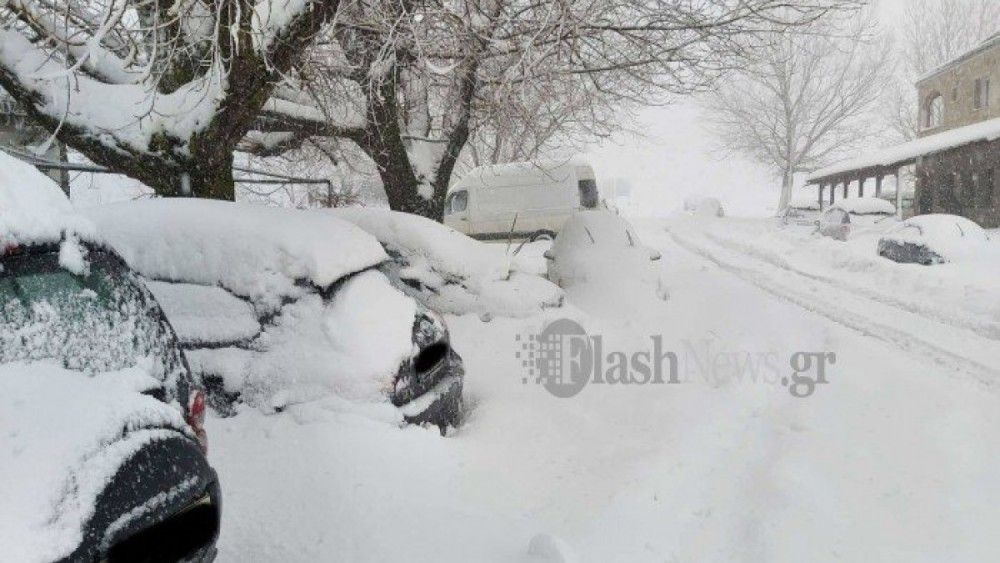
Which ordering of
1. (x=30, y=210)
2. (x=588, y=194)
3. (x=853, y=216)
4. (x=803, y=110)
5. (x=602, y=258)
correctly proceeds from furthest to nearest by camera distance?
(x=803, y=110), (x=853, y=216), (x=588, y=194), (x=602, y=258), (x=30, y=210)

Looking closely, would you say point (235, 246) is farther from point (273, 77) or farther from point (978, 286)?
point (978, 286)

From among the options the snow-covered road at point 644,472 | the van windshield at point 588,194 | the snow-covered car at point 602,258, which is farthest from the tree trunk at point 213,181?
the van windshield at point 588,194

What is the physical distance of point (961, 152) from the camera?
2259cm

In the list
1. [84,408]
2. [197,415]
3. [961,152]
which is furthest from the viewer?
[961,152]

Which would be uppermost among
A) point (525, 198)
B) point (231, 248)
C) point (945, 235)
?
point (525, 198)

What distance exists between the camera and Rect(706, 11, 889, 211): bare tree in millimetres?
36906

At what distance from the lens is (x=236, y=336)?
3832 mm

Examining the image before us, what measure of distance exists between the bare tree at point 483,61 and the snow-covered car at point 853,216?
41.5ft

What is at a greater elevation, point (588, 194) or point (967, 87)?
point (967, 87)

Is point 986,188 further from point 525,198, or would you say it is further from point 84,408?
point 84,408

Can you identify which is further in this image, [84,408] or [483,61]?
[483,61]

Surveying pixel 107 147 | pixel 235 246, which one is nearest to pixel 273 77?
pixel 107 147

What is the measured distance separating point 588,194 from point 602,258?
Result: 25.0 ft

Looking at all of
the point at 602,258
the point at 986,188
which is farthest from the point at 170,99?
the point at 986,188
